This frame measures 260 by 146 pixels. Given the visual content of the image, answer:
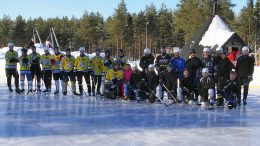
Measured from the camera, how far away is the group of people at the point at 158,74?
8.86 m

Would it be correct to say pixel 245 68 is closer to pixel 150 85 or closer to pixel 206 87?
pixel 206 87

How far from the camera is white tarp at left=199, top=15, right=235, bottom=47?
22675 mm

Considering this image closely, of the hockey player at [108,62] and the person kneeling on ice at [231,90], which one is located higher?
the hockey player at [108,62]

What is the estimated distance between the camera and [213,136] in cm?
560

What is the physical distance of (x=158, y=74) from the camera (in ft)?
32.7

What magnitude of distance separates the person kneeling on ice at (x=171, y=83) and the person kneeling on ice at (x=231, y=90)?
1264mm

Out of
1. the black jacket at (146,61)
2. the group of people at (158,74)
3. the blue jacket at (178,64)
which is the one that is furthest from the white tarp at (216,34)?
the blue jacket at (178,64)

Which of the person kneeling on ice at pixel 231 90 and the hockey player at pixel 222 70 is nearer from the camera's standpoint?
the person kneeling on ice at pixel 231 90

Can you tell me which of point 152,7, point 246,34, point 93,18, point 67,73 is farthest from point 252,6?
point 67,73

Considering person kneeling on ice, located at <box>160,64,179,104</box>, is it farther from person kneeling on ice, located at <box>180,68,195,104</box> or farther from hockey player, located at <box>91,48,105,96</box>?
hockey player, located at <box>91,48,105,96</box>

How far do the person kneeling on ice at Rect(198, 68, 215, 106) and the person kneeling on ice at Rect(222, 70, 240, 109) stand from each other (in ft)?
0.98

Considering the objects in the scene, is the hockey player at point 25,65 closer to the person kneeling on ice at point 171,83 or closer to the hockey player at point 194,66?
the person kneeling on ice at point 171,83

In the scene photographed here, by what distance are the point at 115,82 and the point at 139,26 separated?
2149 inches

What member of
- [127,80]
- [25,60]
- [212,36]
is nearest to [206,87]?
[127,80]
